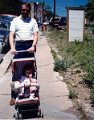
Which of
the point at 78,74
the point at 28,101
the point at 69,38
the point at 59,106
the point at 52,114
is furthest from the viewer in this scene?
the point at 69,38

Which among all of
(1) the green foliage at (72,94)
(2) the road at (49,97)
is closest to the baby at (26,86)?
(2) the road at (49,97)

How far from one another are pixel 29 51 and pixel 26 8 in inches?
34.1

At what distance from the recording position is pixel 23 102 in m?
8.92

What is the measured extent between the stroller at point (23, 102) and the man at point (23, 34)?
12 centimetres

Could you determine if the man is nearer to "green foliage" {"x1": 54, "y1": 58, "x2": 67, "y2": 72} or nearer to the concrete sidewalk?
the concrete sidewalk

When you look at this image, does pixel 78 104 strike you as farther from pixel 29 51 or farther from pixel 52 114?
pixel 29 51

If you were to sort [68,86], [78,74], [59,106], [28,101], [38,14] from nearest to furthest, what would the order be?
[28,101], [59,106], [68,86], [78,74], [38,14]

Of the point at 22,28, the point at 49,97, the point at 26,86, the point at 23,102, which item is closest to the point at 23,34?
the point at 22,28

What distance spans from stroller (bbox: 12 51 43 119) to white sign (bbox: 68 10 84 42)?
674 inches

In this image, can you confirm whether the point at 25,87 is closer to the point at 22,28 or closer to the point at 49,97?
the point at 22,28

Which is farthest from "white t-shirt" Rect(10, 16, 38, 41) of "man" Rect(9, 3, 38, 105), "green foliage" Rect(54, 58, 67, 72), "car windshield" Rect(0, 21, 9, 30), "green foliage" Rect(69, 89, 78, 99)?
"car windshield" Rect(0, 21, 9, 30)

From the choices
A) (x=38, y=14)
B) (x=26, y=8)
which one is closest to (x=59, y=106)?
(x=26, y=8)

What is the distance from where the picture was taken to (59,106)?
34.0 ft

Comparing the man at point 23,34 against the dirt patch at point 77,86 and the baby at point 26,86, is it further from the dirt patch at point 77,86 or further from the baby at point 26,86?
the dirt patch at point 77,86
